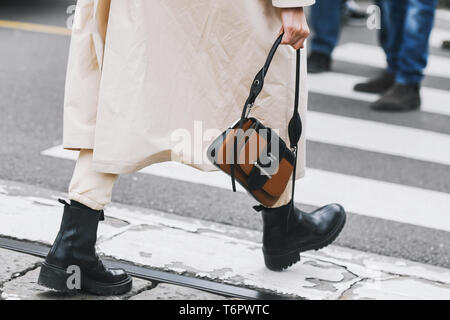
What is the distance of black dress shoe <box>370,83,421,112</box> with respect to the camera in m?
5.74

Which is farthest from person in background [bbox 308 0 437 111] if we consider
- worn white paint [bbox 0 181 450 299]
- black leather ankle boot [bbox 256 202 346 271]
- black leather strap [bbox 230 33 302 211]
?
black leather strap [bbox 230 33 302 211]

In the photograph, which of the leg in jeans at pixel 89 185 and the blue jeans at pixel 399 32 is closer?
the leg in jeans at pixel 89 185

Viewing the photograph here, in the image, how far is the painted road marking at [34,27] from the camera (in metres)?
7.09

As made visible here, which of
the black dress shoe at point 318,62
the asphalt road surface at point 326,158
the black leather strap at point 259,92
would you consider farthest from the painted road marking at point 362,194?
the black dress shoe at point 318,62

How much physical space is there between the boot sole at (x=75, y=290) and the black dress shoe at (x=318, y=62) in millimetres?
4082

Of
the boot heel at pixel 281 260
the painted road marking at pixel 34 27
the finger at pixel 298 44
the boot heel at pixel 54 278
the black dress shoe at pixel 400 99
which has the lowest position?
the boot heel at pixel 281 260

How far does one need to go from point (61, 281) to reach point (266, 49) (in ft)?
2.97

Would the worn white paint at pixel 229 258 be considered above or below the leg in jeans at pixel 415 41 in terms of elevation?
below

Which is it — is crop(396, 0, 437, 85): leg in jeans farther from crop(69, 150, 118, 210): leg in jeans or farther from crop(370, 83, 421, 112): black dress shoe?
crop(69, 150, 118, 210): leg in jeans

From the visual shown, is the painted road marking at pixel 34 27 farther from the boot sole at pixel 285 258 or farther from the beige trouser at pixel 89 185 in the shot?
the beige trouser at pixel 89 185

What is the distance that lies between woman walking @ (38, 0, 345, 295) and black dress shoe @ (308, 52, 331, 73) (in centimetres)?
393

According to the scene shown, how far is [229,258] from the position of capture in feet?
10.3

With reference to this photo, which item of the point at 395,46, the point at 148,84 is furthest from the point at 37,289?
the point at 395,46
